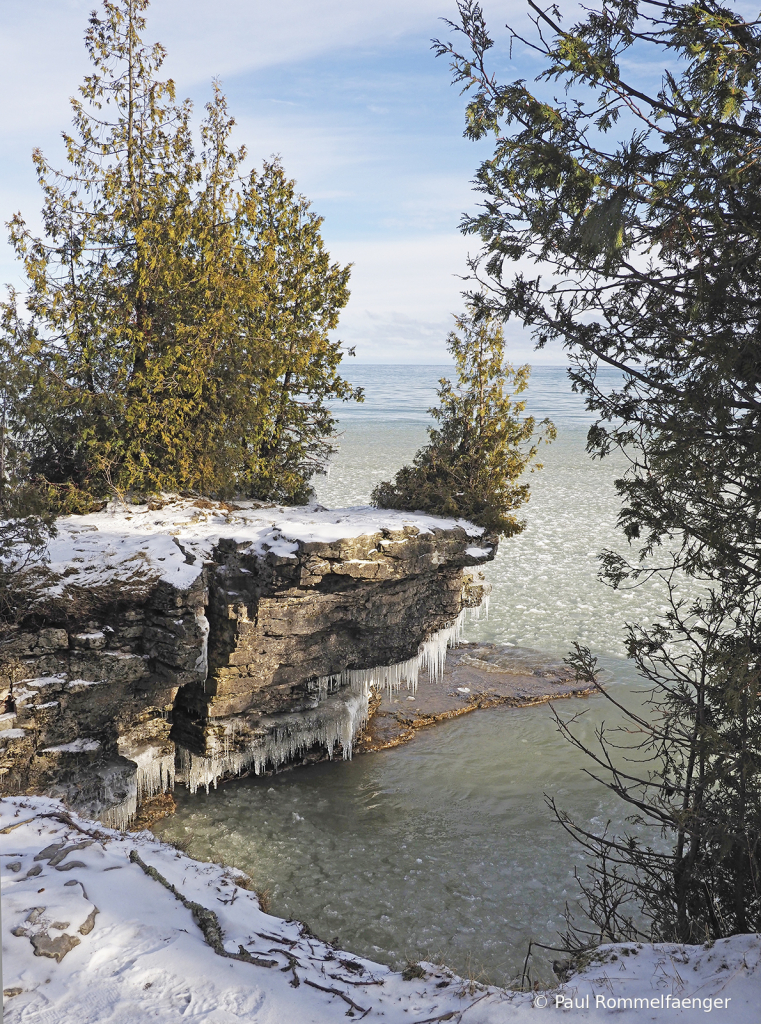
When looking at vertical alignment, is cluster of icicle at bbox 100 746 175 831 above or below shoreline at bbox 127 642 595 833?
above

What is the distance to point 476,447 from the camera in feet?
47.9

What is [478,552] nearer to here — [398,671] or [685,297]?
[398,671]

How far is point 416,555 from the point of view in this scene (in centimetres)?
1202

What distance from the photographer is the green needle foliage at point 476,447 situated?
14.4 meters

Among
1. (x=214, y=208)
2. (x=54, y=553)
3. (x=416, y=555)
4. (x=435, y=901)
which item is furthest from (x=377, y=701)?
(x=214, y=208)

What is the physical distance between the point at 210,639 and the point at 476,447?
6.53 metres

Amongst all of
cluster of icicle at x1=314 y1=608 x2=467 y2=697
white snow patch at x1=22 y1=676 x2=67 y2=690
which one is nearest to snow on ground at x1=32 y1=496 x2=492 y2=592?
white snow patch at x1=22 y1=676 x2=67 y2=690

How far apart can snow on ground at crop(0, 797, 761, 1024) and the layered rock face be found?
3660 mm

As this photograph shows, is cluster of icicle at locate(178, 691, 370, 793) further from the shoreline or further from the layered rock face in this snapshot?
the shoreline

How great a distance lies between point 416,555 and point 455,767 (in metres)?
4.00

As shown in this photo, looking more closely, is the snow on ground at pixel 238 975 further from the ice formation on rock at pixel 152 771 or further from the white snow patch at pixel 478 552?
the white snow patch at pixel 478 552

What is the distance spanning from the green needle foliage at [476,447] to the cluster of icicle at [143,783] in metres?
6.46

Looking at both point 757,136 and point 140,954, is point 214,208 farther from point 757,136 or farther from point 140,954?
point 140,954

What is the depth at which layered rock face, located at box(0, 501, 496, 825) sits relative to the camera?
31.0 feet
